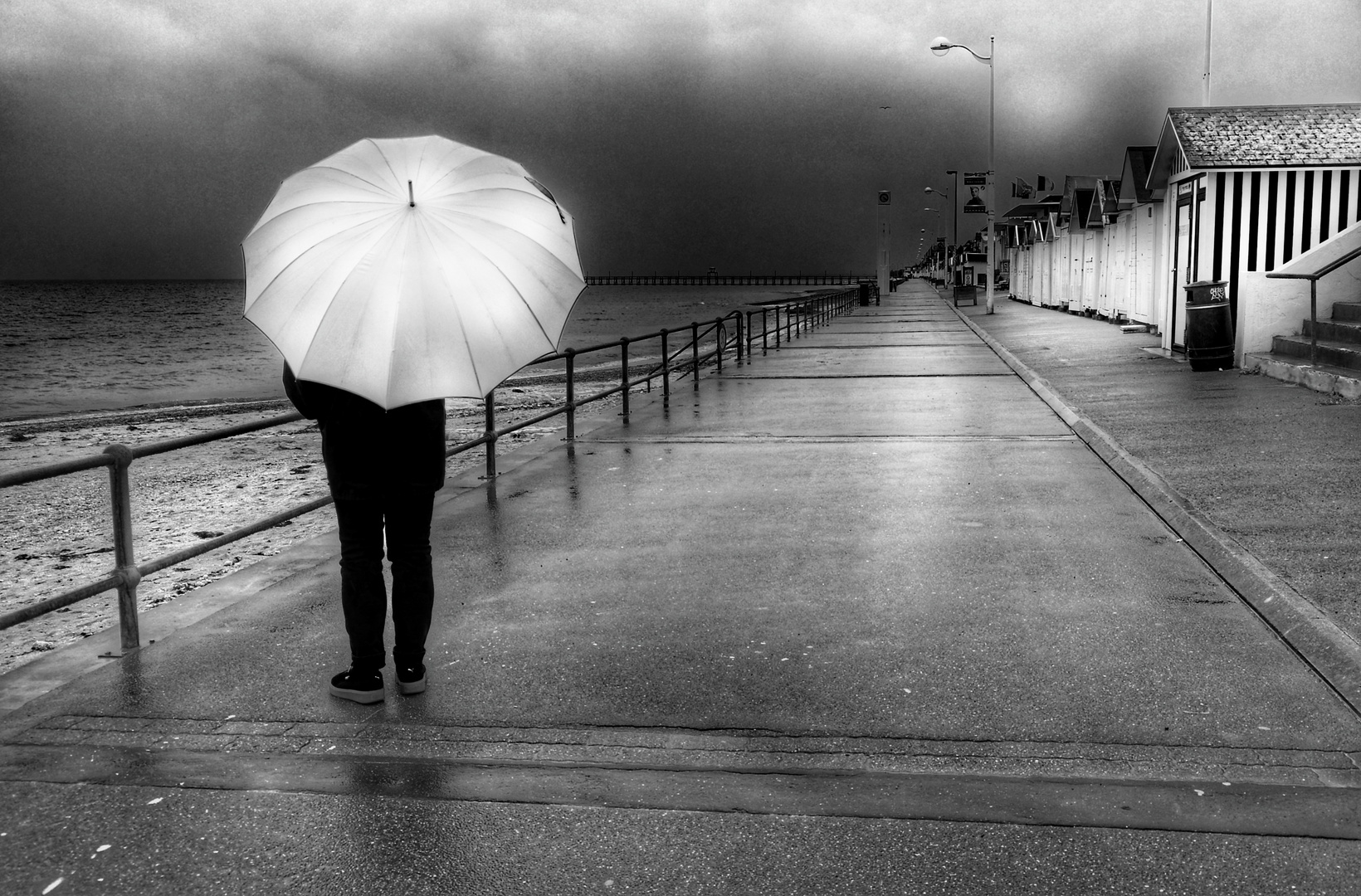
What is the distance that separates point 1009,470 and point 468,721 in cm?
655

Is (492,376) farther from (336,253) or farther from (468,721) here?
(468,721)

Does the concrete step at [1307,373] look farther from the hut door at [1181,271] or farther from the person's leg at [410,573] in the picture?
the person's leg at [410,573]

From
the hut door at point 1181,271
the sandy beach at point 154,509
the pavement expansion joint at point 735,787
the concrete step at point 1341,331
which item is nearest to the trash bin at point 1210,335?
the concrete step at point 1341,331

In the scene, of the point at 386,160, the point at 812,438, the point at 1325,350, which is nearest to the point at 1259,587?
the point at 386,160

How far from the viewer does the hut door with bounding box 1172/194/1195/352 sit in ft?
62.1

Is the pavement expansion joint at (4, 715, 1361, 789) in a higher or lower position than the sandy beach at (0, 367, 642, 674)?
higher

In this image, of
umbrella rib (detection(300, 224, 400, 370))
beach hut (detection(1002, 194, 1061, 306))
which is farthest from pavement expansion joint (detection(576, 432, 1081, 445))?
beach hut (detection(1002, 194, 1061, 306))

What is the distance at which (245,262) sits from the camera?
4355 mm

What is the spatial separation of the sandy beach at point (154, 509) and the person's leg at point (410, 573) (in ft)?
10.8

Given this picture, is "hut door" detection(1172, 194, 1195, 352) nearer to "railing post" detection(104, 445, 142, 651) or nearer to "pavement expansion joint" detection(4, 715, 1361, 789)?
"pavement expansion joint" detection(4, 715, 1361, 789)

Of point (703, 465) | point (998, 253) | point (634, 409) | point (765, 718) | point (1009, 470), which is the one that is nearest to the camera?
point (765, 718)

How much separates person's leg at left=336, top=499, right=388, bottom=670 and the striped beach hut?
49.8 ft

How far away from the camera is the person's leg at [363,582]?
456cm

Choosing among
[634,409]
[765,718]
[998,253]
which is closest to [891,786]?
[765,718]
